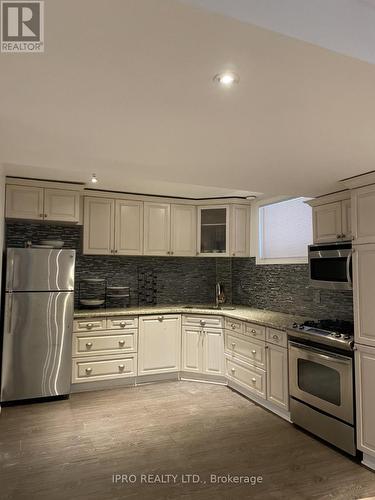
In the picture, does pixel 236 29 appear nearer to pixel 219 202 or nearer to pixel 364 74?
pixel 364 74

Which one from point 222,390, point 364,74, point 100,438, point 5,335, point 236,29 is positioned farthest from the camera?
point 222,390

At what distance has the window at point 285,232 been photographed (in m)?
3.93

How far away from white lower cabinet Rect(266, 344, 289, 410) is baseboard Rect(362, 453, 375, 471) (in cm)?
78

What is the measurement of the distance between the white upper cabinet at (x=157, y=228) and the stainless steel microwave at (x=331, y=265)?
202cm

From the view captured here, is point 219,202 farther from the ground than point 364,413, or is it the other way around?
point 219,202

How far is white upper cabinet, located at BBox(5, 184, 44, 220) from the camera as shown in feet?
12.3

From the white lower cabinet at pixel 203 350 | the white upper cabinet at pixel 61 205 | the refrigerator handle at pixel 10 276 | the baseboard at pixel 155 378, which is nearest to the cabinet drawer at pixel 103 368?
the baseboard at pixel 155 378

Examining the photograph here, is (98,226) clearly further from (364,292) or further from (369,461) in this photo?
(369,461)

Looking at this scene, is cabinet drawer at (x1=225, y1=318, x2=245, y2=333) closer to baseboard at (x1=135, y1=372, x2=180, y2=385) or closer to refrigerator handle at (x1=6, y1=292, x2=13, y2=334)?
baseboard at (x1=135, y1=372, x2=180, y2=385)

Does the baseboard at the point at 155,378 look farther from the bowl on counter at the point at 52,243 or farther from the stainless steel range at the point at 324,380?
the bowl on counter at the point at 52,243

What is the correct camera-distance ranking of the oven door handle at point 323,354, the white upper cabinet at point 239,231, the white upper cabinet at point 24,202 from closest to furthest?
the oven door handle at point 323,354 → the white upper cabinet at point 24,202 → the white upper cabinet at point 239,231

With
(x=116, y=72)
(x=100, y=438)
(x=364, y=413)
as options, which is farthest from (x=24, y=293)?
(x=364, y=413)

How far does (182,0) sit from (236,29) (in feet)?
0.64

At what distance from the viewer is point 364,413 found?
8.25 feet
